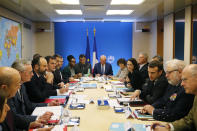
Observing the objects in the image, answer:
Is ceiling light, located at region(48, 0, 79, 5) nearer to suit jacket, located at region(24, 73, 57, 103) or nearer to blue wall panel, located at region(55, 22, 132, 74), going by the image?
suit jacket, located at region(24, 73, 57, 103)

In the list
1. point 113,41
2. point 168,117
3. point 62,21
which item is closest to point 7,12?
point 62,21

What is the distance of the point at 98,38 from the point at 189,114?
721cm

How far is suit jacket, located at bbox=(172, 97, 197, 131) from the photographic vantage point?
1924 millimetres

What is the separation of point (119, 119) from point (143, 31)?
284 inches

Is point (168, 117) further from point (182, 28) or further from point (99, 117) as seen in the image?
point (182, 28)

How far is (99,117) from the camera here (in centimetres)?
220

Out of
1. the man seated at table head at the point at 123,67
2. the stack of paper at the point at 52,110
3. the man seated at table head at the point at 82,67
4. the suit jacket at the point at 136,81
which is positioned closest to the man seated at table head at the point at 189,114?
the stack of paper at the point at 52,110

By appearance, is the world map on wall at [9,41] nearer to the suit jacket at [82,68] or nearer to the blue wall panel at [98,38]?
the suit jacket at [82,68]

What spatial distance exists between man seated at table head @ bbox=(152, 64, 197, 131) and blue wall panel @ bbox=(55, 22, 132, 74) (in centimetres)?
701

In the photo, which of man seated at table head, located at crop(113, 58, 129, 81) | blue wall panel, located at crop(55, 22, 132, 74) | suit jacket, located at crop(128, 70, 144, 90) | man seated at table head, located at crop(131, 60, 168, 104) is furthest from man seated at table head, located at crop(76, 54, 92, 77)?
man seated at table head, located at crop(131, 60, 168, 104)

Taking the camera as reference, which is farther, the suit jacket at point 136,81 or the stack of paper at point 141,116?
the suit jacket at point 136,81

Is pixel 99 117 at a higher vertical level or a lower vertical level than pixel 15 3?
lower

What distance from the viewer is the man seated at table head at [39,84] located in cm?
293

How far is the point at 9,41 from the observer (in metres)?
6.11
